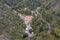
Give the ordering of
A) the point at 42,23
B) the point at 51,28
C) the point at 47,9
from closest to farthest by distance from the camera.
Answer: the point at 51,28 → the point at 42,23 → the point at 47,9

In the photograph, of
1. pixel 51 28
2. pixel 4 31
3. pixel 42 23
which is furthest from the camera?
pixel 42 23

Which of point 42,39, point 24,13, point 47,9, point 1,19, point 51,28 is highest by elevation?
point 24,13

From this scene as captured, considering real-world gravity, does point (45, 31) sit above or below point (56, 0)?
below

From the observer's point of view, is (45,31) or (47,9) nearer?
(45,31)

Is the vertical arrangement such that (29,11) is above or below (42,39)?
above

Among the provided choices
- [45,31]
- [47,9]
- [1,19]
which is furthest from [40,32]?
[47,9]

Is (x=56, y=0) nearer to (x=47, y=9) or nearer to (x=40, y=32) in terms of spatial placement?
(x=47, y=9)

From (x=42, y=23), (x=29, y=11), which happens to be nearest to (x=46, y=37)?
(x=42, y=23)

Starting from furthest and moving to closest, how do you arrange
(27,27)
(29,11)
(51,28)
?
1. (29,11)
2. (27,27)
3. (51,28)

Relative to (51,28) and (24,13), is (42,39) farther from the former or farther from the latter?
(24,13)
